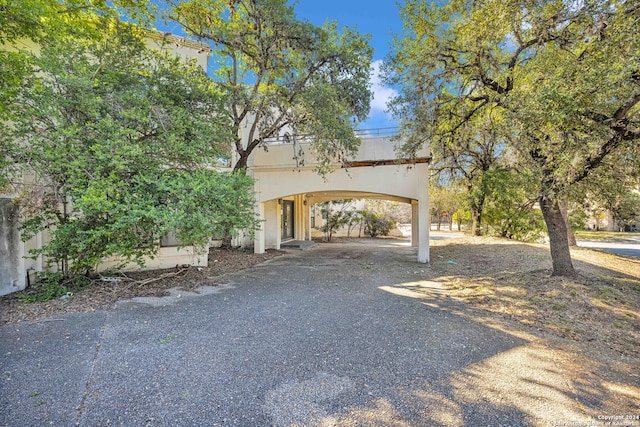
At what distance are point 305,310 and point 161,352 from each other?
2.58 m

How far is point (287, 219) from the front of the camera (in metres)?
17.7

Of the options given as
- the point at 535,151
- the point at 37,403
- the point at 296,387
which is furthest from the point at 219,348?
the point at 535,151

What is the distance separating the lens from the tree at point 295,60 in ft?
29.4

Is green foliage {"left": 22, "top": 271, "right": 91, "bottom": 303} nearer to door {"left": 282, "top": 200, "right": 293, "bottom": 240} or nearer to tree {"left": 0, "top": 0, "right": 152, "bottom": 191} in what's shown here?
tree {"left": 0, "top": 0, "right": 152, "bottom": 191}

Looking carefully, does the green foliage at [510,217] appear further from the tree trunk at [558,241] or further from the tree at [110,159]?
the tree at [110,159]

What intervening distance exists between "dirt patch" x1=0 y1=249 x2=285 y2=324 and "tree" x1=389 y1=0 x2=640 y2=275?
7.46 metres

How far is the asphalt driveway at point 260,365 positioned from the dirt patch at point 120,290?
588 mm

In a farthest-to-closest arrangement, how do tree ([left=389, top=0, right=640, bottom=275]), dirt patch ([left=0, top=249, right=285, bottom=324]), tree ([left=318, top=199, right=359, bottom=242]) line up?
tree ([left=318, top=199, right=359, bottom=242]) < dirt patch ([left=0, top=249, right=285, bottom=324]) < tree ([left=389, top=0, right=640, bottom=275])

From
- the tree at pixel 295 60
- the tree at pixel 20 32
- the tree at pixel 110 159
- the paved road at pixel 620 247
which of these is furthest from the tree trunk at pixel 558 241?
the tree at pixel 20 32

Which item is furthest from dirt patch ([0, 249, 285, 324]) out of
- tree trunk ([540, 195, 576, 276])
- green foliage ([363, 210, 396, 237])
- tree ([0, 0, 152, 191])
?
green foliage ([363, 210, 396, 237])

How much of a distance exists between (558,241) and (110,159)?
10829mm

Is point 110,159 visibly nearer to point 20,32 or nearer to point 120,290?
point 120,290

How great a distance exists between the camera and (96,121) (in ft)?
20.3

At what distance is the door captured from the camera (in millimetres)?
17094
